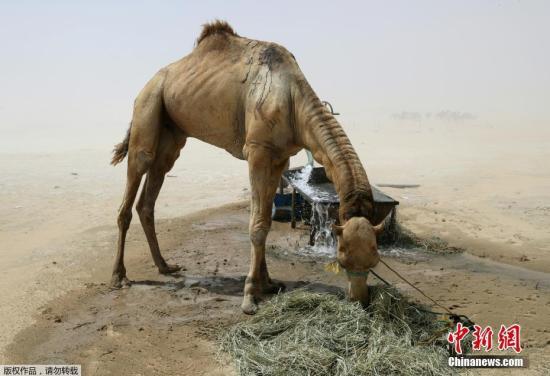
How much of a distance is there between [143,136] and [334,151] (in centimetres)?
267

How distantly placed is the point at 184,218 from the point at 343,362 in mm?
6408

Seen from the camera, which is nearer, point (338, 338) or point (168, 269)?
point (338, 338)

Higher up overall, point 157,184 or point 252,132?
point 252,132

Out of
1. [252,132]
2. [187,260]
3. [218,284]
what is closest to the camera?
[252,132]

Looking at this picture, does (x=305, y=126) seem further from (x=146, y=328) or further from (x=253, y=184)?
(x=146, y=328)

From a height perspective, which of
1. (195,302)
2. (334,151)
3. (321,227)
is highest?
(334,151)

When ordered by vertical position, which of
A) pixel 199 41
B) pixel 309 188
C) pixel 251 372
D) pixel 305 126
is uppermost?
pixel 199 41

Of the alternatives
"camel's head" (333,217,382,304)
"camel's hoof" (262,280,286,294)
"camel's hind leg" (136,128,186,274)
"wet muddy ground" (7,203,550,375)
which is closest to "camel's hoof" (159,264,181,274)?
"camel's hind leg" (136,128,186,274)

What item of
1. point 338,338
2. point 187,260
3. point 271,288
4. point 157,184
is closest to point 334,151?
point 338,338

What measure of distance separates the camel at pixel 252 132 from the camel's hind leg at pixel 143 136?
0.04ft

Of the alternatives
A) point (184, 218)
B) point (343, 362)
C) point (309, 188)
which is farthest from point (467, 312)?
point (184, 218)

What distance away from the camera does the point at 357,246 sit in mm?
3883

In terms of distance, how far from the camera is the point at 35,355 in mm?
4395

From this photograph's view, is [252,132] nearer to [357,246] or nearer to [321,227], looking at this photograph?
[357,246]
